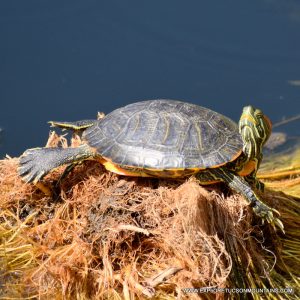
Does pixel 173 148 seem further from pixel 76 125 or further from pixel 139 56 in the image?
pixel 139 56

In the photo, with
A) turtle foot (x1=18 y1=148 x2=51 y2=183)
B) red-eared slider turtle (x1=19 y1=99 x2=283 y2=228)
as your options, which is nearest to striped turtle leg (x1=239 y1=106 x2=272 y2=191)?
red-eared slider turtle (x1=19 y1=99 x2=283 y2=228)

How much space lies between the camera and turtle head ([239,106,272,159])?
1909mm

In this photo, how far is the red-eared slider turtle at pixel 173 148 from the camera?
5.86 ft

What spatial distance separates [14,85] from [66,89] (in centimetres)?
111

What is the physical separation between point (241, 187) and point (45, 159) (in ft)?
2.88

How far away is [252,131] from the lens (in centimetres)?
192

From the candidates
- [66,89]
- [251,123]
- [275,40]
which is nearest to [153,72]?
[66,89]

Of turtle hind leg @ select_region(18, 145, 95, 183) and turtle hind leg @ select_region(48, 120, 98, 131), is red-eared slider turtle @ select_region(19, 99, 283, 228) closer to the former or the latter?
turtle hind leg @ select_region(18, 145, 95, 183)

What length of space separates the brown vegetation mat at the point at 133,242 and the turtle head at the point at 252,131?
22 centimetres

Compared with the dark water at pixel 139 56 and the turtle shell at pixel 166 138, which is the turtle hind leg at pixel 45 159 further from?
the dark water at pixel 139 56

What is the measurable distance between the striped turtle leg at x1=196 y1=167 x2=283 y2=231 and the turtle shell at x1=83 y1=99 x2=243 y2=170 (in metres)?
0.05

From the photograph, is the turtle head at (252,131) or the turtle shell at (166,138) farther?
the turtle head at (252,131)

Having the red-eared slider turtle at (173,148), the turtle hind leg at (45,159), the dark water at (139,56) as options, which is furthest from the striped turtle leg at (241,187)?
the dark water at (139,56)

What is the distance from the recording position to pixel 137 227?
5.27 ft
